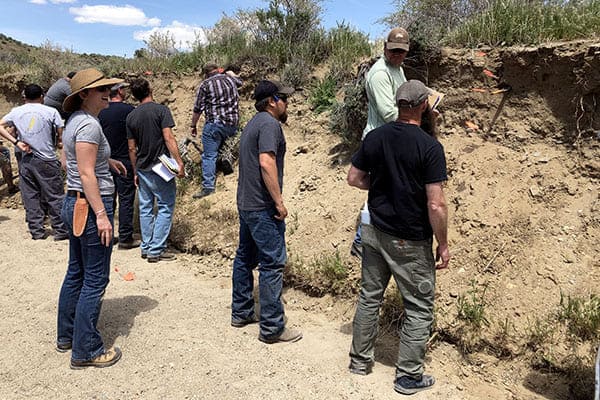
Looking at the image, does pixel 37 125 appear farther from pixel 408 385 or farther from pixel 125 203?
pixel 408 385

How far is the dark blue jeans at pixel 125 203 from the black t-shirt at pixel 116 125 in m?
0.25

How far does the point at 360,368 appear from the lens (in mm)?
3793

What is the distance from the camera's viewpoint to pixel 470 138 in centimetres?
594

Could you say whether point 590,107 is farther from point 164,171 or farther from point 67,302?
point 67,302

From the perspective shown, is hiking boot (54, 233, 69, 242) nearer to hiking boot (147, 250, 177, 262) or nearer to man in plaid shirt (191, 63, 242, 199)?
hiking boot (147, 250, 177, 262)

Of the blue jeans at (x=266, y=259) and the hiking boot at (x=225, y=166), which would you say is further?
the hiking boot at (x=225, y=166)

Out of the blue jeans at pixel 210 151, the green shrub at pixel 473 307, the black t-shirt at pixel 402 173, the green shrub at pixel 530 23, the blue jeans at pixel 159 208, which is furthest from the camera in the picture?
the blue jeans at pixel 210 151

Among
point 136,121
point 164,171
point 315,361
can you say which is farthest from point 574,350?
point 136,121

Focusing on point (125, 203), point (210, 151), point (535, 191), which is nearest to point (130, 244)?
point (125, 203)

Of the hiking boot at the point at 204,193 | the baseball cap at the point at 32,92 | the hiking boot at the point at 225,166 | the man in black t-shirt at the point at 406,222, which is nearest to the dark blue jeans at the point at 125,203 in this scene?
the hiking boot at the point at 204,193

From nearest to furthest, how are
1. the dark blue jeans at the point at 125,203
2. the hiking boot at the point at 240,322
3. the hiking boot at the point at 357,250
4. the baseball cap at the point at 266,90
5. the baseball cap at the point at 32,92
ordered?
1. the baseball cap at the point at 266,90
2. the hiking boot at the point at 240,322
3. the hiking boot at the point at 357,250
4. the dark blue jeans at the point at 125,203
5. the baseball cap at the point at 32,92

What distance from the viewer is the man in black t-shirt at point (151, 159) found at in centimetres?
598

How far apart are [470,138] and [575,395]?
124 inches

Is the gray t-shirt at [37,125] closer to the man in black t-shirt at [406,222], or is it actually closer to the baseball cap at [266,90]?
the baseball cap at [266,90]
